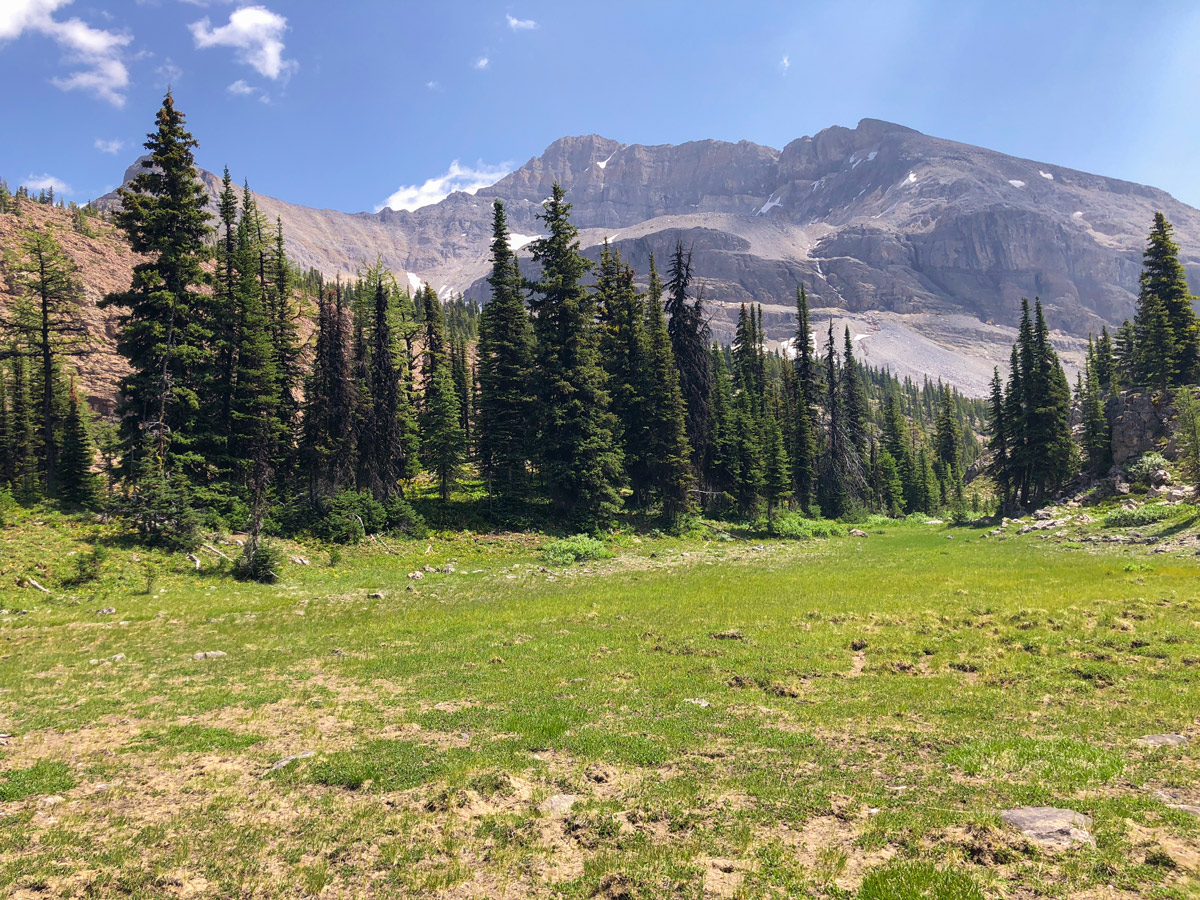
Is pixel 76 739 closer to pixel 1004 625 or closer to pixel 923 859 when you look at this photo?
pixel 923 859

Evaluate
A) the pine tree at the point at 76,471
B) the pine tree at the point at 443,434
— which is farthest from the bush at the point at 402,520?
the pine tree at the point at 76,471

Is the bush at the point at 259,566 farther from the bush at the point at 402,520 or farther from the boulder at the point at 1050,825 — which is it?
the boulder at the point at 1050,825

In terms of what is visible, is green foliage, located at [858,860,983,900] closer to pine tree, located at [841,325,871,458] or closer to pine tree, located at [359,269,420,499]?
pine tree, located at [359,269,420,499]

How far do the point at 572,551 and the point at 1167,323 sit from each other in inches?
2756

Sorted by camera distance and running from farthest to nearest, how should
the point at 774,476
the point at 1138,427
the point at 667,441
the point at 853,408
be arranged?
the point at 853,408
the point at 1138,427
the point at 774,476
the point at 667,441

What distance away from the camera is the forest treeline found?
3275 cm

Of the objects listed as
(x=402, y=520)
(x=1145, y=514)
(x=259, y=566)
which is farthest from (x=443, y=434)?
(x=1145, y=514)

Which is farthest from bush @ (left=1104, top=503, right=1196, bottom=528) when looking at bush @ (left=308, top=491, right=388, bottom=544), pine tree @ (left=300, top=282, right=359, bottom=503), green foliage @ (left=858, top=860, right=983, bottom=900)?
pine tree @ (left=300, top=282, right=359, bottom=503)

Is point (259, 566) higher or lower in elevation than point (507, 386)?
lower

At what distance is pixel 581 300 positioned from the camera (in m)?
46.1

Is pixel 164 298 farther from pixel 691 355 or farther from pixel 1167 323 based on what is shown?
pixel 1167 323

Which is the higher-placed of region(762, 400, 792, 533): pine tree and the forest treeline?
the forest treeline

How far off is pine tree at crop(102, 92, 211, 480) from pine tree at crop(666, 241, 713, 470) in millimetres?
40484

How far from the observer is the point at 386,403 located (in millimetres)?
41281
